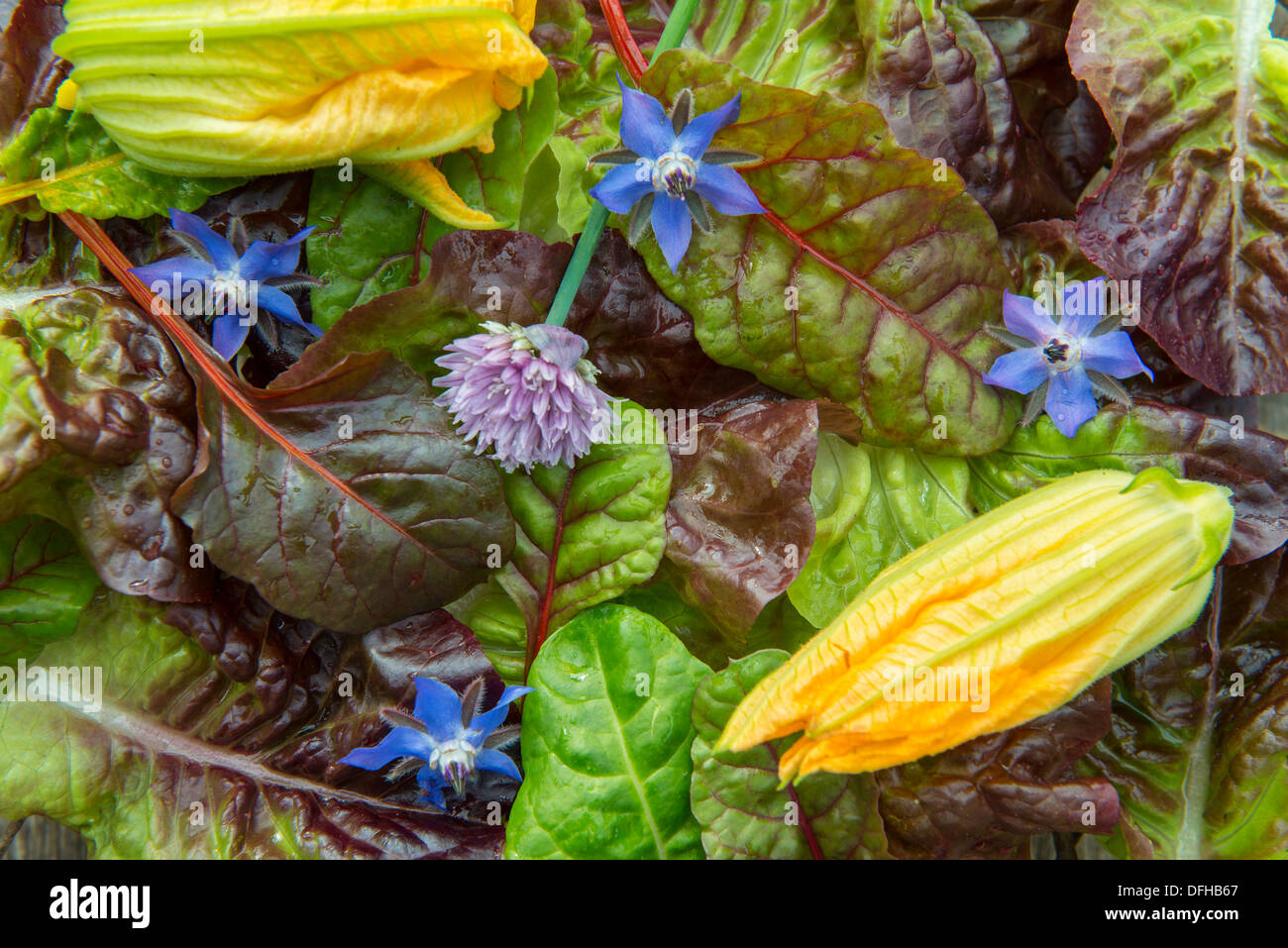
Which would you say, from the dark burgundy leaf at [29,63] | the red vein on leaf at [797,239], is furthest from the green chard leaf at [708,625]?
the dark burgundy leaf at [29,63]

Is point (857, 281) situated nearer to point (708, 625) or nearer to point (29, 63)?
point (708, 625)

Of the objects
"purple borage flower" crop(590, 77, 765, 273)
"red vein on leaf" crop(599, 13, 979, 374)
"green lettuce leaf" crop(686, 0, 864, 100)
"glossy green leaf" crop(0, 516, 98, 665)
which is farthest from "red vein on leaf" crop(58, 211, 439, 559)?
"green lettuce leaf" crop(686, 0, 864, 100)

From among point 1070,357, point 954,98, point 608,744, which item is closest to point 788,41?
point 954,98

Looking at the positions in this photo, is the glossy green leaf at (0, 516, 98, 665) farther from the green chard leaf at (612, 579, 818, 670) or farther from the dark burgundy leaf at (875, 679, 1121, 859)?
the dark burgundy leaf at (875, 679, 1121, 859)

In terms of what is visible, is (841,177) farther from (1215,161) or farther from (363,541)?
(363,541)

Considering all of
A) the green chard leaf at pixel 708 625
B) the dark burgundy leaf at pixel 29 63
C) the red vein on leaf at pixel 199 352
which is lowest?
the green chard leaf at pixel 708 625

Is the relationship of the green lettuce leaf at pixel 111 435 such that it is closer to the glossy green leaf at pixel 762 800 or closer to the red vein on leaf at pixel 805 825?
the glossy green leaf at pixel 762 800


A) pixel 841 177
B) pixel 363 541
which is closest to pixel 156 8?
pixel 363 541
